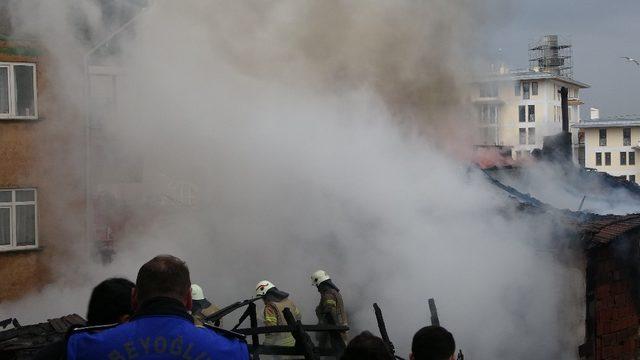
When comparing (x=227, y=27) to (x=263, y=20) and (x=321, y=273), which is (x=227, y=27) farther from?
(x=321, y=273)

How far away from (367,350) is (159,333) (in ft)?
2.64

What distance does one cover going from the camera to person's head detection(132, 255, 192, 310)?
8.47 feet

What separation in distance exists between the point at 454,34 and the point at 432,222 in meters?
5.38

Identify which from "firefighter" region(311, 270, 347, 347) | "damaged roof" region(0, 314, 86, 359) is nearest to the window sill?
"firefighter" region(311, 270, 347, 347)

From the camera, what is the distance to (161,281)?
2592 millimetres

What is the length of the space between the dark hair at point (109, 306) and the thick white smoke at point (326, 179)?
6163mm

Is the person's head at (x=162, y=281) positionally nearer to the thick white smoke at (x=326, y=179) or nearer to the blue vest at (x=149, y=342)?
the blue vest at (x=149, y=342)

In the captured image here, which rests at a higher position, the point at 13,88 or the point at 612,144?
the point at 612,144

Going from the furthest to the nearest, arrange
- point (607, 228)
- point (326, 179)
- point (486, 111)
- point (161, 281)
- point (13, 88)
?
1. point (486, 111)
2. point (13, 88)
3. point (326, 179)
4. point (607, 228)
5. point (161, 281)

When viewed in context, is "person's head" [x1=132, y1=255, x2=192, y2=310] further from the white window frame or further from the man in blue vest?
the white window frame

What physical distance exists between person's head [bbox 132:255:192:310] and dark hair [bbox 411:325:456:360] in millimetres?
1033

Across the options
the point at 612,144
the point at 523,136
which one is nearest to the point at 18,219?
the point at 523,136

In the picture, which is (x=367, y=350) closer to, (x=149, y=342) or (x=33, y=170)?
(x=149, y=342)

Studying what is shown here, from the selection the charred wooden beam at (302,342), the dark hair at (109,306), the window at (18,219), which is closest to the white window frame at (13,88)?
the window at (18,219)
